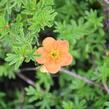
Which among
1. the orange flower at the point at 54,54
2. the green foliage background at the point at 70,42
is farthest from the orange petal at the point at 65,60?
the green foliage background at the point at 70,42

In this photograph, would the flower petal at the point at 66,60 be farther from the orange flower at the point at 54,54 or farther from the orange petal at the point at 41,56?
the orange petal at the point at 41,56

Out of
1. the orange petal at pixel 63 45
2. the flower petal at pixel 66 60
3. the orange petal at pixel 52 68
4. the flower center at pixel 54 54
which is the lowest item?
the orange petal at pixel 52 68

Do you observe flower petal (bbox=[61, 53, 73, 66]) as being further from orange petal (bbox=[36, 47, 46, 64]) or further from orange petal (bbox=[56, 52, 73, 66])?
orange petal (bbox=[36, 47, 46, 64])

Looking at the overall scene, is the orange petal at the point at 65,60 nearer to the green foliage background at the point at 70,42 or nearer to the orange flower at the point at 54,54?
the orange flower at the point at 54,54

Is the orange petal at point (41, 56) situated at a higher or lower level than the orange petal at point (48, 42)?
lower

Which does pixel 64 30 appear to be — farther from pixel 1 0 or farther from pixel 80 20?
pixel 1 0

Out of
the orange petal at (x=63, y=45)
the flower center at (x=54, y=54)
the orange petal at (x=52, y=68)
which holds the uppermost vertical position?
the orange petal at (x=63, y=45)

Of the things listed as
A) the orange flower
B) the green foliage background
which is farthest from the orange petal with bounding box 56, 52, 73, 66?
the green foliage background

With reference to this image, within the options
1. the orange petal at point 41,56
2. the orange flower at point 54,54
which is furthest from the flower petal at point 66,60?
the orange petal at point 41,56

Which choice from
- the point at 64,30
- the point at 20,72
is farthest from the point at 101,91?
the point at 20,72
